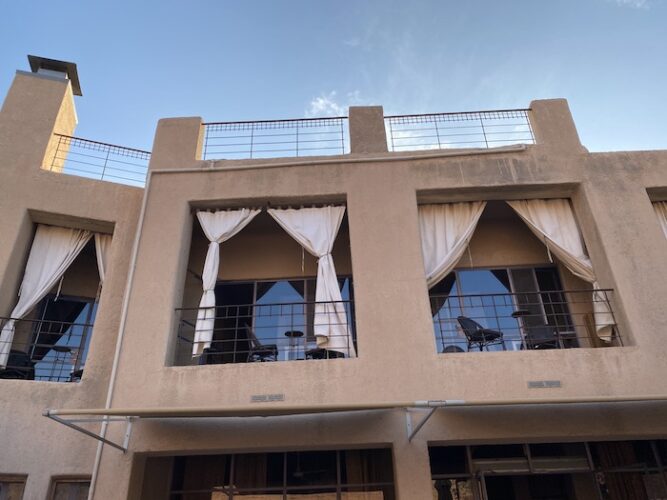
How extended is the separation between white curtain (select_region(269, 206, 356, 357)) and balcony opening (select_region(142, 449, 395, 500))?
189cm

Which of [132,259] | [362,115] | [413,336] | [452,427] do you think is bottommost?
[452,427]

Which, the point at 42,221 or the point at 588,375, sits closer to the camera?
the point at 588,375

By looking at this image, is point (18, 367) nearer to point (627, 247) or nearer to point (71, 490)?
point (71, 490)

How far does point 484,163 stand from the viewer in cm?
795

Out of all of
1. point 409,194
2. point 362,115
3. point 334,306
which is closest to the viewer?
point 334,306

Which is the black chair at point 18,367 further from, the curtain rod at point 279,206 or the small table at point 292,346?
the small table at point 292,346

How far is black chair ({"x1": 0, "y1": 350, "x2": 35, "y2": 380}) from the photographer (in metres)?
7.02

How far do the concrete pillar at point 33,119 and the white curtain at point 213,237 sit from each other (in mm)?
2899

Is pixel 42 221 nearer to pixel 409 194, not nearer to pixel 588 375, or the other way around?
pixel 409 194

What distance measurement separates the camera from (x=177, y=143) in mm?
8367

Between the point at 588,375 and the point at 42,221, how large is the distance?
27.5 feet

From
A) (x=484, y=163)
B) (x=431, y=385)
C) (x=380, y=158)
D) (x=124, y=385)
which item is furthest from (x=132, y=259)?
(x=484, y=163)

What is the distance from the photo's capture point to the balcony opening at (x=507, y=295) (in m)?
7.78

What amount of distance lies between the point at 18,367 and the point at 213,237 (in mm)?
3265
